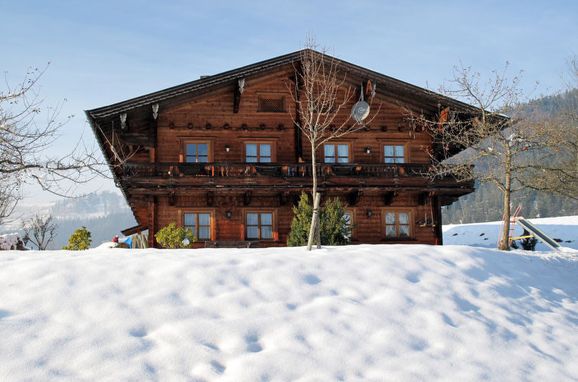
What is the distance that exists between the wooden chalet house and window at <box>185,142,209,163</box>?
40 mm

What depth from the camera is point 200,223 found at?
22.5 meters

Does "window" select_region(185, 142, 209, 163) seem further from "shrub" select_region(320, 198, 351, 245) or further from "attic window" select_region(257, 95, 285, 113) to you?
"shrub" select_region(320, 198, 351, 245)

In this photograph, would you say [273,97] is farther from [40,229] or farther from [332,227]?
[40,229]

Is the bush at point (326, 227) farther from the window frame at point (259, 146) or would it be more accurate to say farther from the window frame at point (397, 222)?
the window frame at point (397, 222)

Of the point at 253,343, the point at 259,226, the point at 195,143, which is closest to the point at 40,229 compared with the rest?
the point at 195,143

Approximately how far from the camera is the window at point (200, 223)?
2245 cm

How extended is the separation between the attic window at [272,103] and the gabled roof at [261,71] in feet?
4.01

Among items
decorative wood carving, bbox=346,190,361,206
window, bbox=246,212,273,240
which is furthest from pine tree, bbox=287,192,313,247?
decorative wood carving, bbox=346,190,361,206

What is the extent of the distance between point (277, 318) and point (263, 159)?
48.9ft

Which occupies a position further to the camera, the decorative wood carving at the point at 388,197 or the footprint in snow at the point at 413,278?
the decorative wood carving at the point at 388,197

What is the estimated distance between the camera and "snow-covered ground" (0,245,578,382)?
7.39m

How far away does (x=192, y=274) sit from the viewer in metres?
9.98

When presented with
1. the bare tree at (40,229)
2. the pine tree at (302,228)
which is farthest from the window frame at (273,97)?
the bare tree at (40,229)

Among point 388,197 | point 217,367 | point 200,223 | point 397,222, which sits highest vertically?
point 388,197
